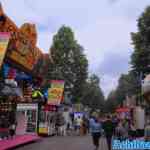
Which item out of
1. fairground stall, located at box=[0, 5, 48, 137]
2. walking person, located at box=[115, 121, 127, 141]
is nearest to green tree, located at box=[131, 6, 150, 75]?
fairground stall, located at box=[0, 5, 48, 137]

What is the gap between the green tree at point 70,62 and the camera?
5916cm

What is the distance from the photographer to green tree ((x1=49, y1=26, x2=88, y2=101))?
5916cm

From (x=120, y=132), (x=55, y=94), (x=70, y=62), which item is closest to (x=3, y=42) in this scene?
(x=120, y=132)

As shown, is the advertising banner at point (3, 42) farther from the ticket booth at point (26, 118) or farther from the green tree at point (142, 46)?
the green tree at point (142, 46)

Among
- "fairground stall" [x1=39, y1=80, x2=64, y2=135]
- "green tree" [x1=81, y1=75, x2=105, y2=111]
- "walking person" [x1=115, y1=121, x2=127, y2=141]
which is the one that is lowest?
"walking person" [x1=115, y1=121, x2=127, y2=141]

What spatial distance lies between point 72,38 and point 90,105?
1421 inches

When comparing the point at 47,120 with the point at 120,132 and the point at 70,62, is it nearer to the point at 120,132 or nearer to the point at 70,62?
the point at 120,132

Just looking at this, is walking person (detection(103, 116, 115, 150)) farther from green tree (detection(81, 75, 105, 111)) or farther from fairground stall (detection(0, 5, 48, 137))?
green tree (detection(81, 75, 105, 111))

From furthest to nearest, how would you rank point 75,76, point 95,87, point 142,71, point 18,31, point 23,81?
1. point 95,87
2. point 75,76
3. point 142,71
4. point 23,81
5. point 18,31

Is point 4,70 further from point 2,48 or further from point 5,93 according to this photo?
point 2,48

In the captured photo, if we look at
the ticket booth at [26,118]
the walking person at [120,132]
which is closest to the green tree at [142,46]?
the ticket booth at [26,118]

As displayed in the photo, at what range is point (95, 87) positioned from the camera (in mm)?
101812

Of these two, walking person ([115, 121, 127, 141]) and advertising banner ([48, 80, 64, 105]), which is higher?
advertising banner ([48, 80, 64, 105])

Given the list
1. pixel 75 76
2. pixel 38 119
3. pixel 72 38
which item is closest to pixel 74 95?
pixel 75 76
